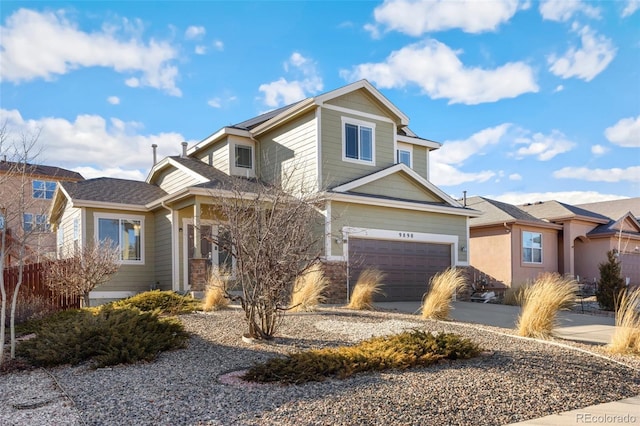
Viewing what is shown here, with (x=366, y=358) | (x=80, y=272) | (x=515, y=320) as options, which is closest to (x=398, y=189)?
(x=515, y=320)

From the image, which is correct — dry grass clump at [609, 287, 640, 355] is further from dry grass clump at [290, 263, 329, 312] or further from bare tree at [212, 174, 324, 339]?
dry grass clump at [290, 263, 329, 312]

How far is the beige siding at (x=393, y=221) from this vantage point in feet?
52.4

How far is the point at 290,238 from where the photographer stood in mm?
8391

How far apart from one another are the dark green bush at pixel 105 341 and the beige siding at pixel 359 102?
1084cm

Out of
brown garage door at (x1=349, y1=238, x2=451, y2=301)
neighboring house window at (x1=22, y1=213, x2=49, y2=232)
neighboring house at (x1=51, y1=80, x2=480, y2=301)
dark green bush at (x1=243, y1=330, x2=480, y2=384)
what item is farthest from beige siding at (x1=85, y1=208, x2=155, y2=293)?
dark green bush at (x1=243, y1=330, x2=480, y2=384)

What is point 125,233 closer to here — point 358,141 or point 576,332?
point 358,141

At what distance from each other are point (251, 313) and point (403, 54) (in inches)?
353

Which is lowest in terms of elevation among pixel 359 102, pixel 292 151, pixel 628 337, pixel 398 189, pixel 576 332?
pixel 576 332

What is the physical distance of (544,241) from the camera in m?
24.9

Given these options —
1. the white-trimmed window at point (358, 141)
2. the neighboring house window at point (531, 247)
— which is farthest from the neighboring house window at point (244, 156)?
the neighboring house window at point (531, 247)

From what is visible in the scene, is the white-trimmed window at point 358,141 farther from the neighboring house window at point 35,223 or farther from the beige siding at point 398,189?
the neighboring house window at point 35,223

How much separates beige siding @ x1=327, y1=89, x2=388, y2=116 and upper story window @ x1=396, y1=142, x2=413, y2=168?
333 centimetres

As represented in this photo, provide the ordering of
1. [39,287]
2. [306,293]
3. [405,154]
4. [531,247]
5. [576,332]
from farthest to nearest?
[531,247] < [405,154] < [39,287] < [306,293] < [576,332]

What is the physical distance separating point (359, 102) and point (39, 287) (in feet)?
37.3
